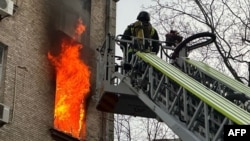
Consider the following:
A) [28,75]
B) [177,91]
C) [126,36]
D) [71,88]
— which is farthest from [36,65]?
[177,91]

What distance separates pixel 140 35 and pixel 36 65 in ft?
11.0

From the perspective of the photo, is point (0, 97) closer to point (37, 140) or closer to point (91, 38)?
point (37, 140)

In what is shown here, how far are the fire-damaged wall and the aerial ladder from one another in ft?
7.35

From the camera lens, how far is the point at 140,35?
10.5 m

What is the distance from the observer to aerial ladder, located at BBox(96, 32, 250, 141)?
6.38m

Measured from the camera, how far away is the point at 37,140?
11969mm

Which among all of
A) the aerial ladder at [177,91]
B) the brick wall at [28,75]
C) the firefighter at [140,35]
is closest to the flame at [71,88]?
the brick wall at [28,75]

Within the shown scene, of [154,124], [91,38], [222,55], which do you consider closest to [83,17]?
[91,38]

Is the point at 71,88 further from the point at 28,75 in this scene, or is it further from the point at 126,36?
the point at 126,36

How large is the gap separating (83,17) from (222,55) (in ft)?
14.4

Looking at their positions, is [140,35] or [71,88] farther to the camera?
[71,88]

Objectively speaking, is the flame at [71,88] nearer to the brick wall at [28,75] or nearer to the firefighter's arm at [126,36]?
the brick wall at [28,75]

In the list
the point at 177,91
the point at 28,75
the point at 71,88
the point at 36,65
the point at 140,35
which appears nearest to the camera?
the point at 177,91

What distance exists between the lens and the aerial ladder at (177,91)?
20.9 feet
